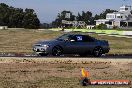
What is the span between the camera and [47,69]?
19.2 meters

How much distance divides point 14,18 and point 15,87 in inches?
6637

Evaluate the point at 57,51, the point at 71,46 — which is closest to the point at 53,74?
the point at 57,51

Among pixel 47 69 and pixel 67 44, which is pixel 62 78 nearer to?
pixel 47 69

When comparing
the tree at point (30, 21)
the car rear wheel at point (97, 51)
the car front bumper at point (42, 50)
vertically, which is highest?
the car front bumper at point (42, 50)

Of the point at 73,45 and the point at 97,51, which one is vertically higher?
the point at 73,45

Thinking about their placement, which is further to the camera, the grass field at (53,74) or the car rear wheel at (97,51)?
the car rear wheel at (97,51)

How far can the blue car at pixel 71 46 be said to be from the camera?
2720 centimetres

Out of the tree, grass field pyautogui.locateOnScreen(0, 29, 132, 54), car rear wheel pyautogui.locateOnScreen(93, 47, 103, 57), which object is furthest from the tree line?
car rear wheel pyautogui.locateOnScreen(93, 47, 103, 57)

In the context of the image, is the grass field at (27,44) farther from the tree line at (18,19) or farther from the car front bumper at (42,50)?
the tree line at (18,19)

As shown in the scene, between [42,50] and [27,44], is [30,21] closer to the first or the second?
[27,44]

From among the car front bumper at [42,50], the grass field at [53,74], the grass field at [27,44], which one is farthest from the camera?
the grass field at [27,44]

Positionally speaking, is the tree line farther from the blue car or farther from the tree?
the blue car

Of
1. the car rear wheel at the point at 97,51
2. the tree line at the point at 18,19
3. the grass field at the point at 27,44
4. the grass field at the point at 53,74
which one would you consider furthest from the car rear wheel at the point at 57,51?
the tree line at the point at 18,19

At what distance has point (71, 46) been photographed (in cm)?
2777
